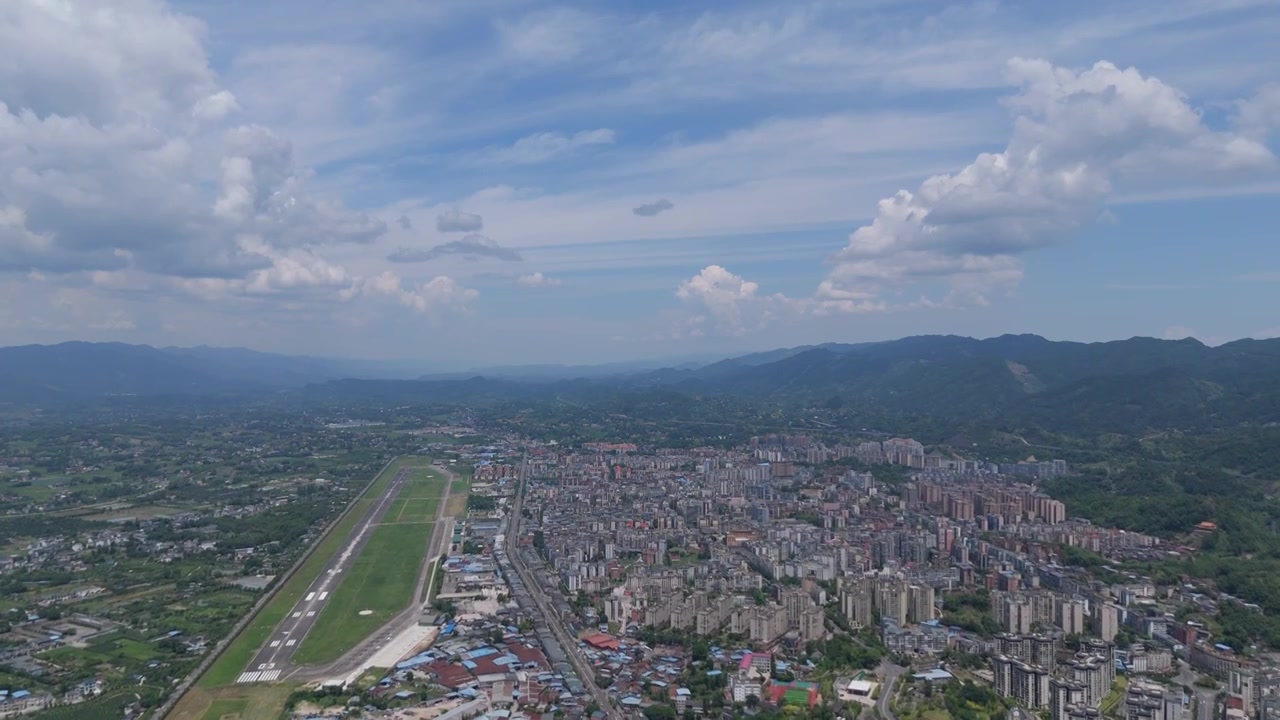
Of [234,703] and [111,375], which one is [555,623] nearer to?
[234,703]

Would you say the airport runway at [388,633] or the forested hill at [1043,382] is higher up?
the forested hill at [1043,382]

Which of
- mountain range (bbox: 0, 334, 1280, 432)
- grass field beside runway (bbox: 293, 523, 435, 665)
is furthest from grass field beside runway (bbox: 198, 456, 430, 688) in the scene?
mountain range (bbox: 0, 334, 1280, 432)

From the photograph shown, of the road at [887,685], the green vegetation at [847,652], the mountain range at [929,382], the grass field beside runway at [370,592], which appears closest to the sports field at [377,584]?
the grass field beside runway at [370,592]

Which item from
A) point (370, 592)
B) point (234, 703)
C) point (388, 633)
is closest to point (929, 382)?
point (370, 592)

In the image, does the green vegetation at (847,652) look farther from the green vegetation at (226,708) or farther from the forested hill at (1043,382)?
the forested hill at (1043,382)

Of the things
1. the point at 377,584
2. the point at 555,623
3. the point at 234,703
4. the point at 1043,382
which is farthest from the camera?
the point at 1043,382

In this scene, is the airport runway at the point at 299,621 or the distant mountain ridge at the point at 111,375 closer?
the airport runway at the point at 299,621

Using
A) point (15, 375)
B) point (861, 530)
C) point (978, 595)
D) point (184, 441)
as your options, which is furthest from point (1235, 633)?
point (15, 375)
